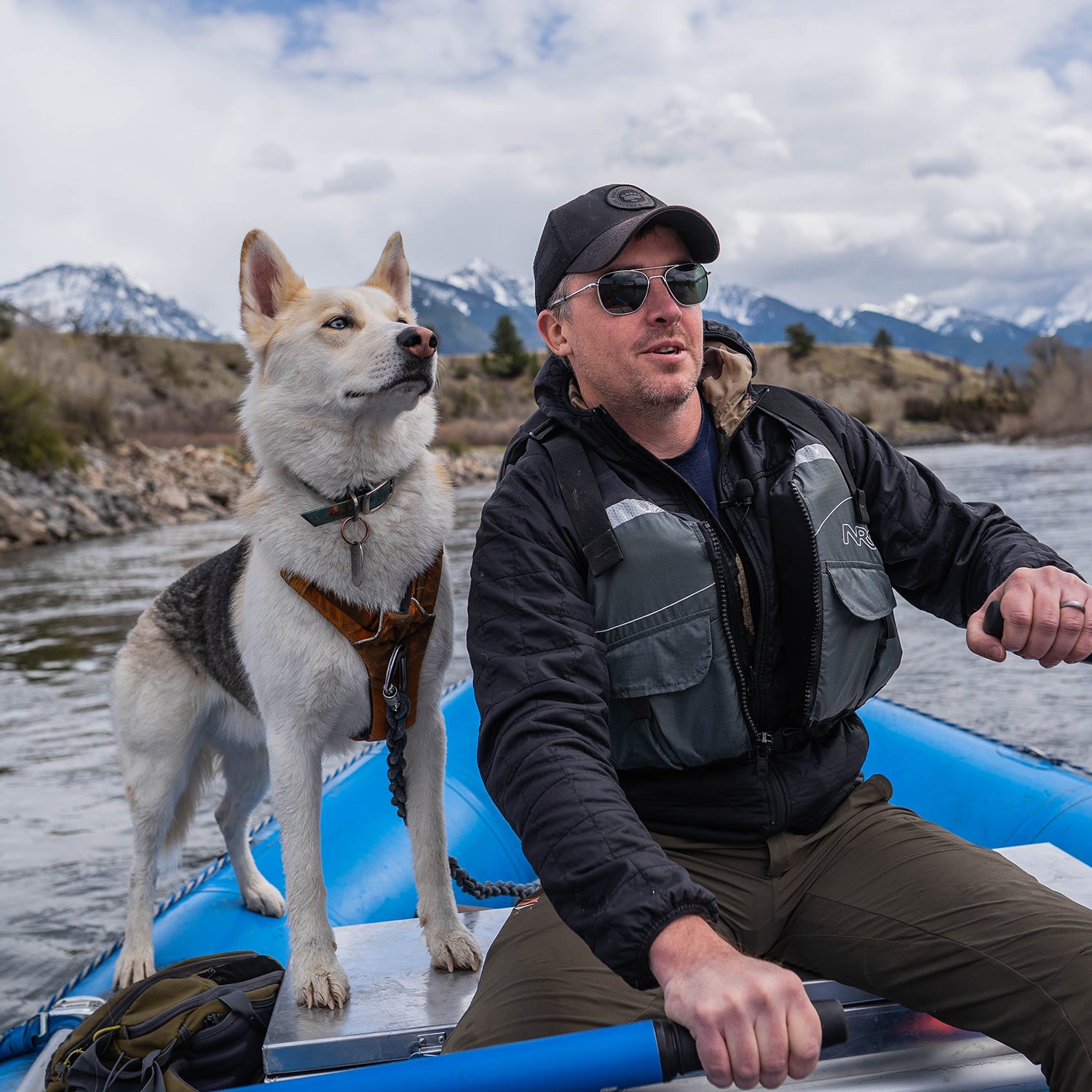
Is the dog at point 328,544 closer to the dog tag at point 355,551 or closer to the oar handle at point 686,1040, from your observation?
the dog tag at point 355,551

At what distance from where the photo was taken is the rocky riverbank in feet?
74.1

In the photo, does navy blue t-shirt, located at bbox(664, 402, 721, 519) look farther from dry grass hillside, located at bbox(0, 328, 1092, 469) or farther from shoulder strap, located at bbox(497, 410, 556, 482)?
dry grass hillside, located at bbox(0, 328, 1092, 469)

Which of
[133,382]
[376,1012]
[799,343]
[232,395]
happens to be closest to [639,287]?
[376,1012]

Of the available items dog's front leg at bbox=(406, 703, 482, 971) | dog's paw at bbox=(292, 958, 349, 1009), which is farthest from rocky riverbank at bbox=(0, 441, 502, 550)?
dog's paw at bbox=(292, 958, 349, 1009)

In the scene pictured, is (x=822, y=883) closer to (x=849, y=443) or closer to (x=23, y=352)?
(x=849, y=443)

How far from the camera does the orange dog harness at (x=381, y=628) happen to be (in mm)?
2525

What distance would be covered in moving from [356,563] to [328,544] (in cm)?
10

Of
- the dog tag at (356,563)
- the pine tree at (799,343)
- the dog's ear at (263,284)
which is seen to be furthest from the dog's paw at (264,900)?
the pine tree at (799,343)

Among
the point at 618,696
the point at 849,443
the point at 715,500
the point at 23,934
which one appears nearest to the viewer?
the point at 618,696

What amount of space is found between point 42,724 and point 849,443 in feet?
24.6

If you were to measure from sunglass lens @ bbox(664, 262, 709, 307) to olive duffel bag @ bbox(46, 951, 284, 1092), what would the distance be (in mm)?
2020

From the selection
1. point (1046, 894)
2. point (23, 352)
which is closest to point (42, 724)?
point (1046, 894)

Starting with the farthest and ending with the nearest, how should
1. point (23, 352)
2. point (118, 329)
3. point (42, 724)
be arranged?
1. point (118, 329)
2. point (23, 352)
3. point (42, 724)

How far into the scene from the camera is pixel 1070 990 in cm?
186
